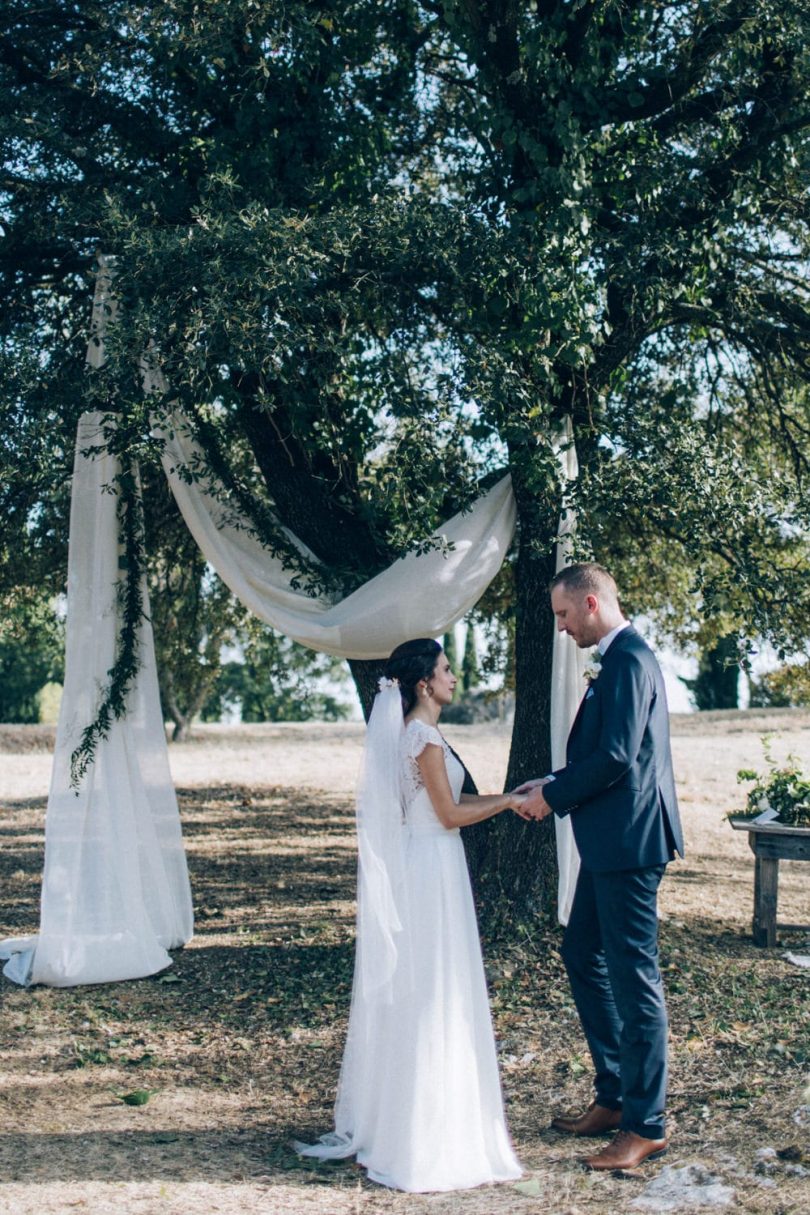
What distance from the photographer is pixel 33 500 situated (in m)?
8.76

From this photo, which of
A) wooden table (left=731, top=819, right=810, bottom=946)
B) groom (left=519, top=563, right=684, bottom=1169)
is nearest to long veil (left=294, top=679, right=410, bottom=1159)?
groom (left=519, top=563, right=684, bottom=1169)

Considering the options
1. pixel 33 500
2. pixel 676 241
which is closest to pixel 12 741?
pixel 33 500

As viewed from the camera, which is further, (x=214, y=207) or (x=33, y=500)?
(x=33, y=500)

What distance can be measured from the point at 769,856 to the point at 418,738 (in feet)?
13.8

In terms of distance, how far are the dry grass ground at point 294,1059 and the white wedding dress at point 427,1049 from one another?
12 cm

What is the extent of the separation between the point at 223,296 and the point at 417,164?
169 inches

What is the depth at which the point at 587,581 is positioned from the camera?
16.3ft

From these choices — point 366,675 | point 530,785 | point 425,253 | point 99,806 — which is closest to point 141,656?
point 99,806

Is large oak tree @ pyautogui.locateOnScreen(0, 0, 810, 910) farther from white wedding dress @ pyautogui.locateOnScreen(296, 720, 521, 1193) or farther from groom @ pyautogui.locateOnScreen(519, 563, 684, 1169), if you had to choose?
white wedding dress @ pyautogui.locateOnScreen(296, 720, 521, 1193)

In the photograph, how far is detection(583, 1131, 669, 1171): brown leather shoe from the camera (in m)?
4.62

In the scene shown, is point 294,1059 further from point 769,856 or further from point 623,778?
point 769,856

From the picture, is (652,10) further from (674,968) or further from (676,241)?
(674,968)

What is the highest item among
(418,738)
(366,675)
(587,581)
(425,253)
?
(425,253)

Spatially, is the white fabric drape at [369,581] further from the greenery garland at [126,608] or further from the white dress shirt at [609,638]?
the white dress shirt at [609,638]
